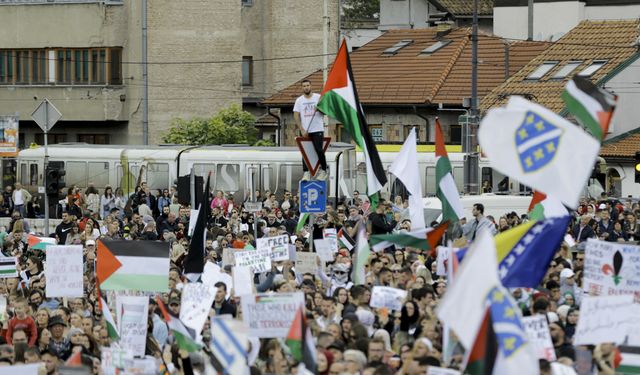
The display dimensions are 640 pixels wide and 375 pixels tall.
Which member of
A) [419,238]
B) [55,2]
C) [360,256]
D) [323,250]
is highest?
[55,2]

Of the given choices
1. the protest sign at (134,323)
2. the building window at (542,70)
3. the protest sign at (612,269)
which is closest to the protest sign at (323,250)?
the protest sign at (134,323)

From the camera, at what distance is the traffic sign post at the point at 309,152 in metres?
24.2

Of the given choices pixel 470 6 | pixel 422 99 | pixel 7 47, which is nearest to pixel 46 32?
pixel 7 47

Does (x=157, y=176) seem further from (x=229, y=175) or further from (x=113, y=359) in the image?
(x=113, y=359)

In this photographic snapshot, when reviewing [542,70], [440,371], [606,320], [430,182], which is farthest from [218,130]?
[440,371]

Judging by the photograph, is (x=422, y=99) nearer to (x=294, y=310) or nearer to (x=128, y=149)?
(x=128, y=149)

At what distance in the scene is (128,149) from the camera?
4984 centimetres

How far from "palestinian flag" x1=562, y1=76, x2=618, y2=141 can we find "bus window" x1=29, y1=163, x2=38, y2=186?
34.9 metres

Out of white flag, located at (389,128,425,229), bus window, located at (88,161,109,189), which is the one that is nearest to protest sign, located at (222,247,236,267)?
white flag, located at (389,128,425,229)

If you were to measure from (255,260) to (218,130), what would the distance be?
3684 centimetres

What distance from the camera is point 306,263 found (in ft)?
74.3

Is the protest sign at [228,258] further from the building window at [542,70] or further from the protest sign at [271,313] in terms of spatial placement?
the building window at [542,70]

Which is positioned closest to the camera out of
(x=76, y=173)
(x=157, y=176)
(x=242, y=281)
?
(x=242, y=281)

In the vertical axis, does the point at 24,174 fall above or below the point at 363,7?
below
